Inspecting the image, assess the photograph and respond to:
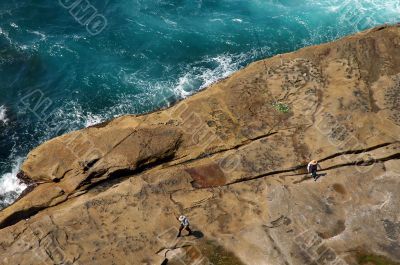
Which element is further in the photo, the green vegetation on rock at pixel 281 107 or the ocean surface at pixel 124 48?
the ocean surface at pixel 124 48

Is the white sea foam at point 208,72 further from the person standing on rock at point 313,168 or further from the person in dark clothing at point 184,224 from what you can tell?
the person in dark clothing at point 184,224

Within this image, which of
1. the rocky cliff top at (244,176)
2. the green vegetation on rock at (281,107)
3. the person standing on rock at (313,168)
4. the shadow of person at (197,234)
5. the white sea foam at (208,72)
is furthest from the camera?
the white sea foam at (208,72)

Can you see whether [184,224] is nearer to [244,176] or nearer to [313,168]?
[244,176]

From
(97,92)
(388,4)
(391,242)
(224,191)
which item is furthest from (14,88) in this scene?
(388,4)

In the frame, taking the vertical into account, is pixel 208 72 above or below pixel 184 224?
above

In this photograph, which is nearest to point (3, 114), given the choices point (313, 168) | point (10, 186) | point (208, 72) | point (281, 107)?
point (10, 186)

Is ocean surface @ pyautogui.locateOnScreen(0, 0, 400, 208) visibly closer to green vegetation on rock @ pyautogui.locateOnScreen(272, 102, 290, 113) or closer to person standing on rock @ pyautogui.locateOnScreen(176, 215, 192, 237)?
green vegetation on rock @ pyautogui.locateOnScreen(272, 102, 290, 113)

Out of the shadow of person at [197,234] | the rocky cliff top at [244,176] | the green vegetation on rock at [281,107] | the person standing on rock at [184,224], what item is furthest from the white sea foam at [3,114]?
the green vegetation on rock at [281,107]
